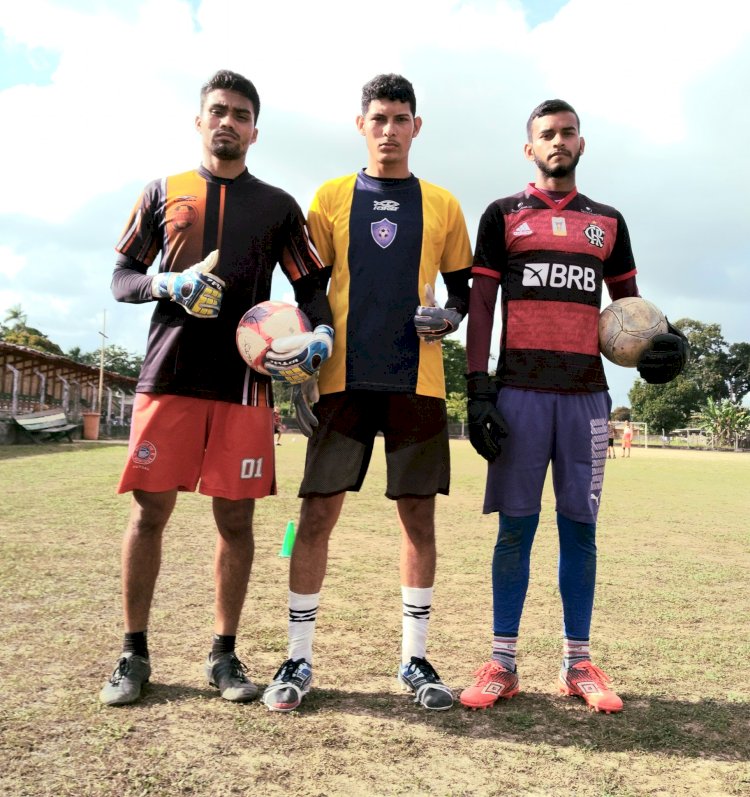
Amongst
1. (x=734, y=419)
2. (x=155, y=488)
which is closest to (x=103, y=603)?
(x=155, y=488)

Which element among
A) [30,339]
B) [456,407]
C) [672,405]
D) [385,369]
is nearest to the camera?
[385,369]

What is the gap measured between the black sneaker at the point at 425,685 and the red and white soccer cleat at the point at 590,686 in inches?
23.3

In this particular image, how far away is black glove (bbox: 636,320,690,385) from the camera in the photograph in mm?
3410

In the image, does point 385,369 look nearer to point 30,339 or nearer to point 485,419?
point 485,419

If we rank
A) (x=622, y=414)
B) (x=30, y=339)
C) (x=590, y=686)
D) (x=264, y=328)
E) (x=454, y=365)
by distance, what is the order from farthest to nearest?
(x=622, y=414)
(x=454, y=365)
(x=30, y=339)
(x=590, y=686)
(x=264, y=328)

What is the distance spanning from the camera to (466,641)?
4.02 metres

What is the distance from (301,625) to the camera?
10.6 feet

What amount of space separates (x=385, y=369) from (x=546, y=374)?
790mm

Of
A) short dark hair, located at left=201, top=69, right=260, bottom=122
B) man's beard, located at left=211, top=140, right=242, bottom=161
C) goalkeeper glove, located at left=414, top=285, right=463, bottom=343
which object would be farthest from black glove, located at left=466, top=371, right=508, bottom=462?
short dark hair, located at left=201, top=69, right=260, bottom=122

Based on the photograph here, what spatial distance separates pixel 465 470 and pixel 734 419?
5561cm

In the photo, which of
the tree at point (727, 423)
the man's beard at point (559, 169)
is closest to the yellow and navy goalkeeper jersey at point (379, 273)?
the man's beard at point (559, 169)

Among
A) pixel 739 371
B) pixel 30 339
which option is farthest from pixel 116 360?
pixel 739 371

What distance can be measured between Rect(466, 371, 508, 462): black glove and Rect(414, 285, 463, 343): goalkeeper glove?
298mm

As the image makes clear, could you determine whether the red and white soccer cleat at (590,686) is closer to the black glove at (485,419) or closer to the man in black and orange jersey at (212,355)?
the black glove at (485,419)
